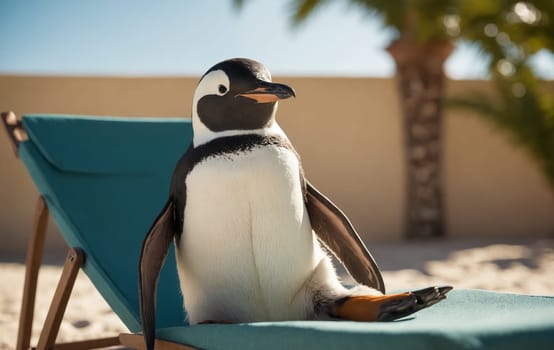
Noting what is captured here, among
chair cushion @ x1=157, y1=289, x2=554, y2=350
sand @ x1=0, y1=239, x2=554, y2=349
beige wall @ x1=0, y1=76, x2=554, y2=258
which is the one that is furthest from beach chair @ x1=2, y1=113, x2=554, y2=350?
beige wall @ x1=0, y1=76, x2=554, y2=258

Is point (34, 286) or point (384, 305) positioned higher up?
point (384, 305)

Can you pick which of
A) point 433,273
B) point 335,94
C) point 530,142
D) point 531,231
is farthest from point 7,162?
point 531,231

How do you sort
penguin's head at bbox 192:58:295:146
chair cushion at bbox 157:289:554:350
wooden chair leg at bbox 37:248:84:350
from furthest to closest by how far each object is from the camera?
wooden chair leg at bbox 37:248:84:350
penguin's head at bbox 192:58:295:146
chair cushion at bbox 157:289:554:350

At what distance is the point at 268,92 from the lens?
4.67 ft

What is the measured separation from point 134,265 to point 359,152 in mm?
5303

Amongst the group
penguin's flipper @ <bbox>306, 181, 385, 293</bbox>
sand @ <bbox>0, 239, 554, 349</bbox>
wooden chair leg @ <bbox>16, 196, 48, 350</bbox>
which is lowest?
sand @ <bbox>0, 239, 554, 349</bbox>

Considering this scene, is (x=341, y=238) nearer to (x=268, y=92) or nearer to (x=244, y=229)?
(x=244, y=229)

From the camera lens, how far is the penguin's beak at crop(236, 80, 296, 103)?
55.4 inches

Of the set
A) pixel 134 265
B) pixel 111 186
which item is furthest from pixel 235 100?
pixel 111 186

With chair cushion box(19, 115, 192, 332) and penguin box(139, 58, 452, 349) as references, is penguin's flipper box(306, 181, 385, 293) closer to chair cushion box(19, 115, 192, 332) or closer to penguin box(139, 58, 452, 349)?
penguin box(139, 58, 452, 349)

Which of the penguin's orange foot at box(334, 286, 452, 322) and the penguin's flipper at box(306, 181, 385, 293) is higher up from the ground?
the penguin's flipper at box(306, 181, 385, 293)

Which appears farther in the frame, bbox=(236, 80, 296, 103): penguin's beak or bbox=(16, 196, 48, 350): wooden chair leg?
bbox=(16, 196, 48, 350): wooden chair leg

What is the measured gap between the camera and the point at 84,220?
211cm

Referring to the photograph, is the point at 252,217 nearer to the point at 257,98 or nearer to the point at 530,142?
the point at 257,98
